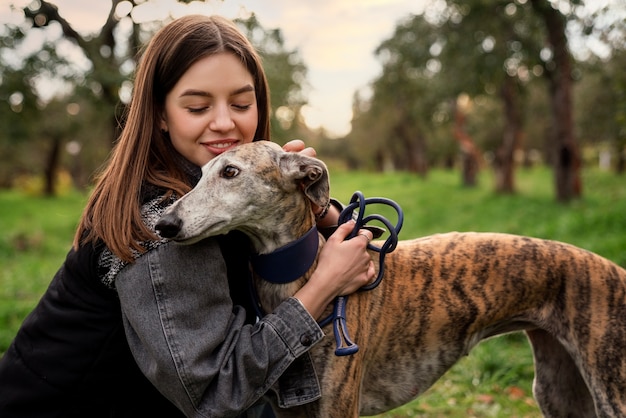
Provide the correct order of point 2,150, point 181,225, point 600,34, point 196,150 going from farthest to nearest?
1. point 2,150
2. point 600,34
3. point 196,150
4. point 181,225

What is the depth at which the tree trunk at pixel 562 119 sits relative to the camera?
40.7 feet

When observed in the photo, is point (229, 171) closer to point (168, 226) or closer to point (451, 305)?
point (168, 226)

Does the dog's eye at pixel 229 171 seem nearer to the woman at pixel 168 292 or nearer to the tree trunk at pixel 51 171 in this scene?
the woman at pixel 168 292

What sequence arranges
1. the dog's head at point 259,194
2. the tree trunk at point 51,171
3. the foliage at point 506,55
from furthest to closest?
1. the tree trunk at point 51,171
2. the foliage at point 506,55
3. the dog's head at point 259,194

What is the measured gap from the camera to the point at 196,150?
239cm

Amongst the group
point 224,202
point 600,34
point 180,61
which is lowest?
point 224,202

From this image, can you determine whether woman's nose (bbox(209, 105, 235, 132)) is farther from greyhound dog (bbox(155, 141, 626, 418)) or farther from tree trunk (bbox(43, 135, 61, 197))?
tree trunk (bbox(43, 135, 61, 197))

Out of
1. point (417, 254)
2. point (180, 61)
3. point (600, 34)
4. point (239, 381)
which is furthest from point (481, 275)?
point (600, 34)

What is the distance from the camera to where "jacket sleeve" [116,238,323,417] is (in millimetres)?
1926

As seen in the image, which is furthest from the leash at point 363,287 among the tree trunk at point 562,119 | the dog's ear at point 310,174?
the tree trunk at point 562,119

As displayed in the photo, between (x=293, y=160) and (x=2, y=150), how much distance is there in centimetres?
3287

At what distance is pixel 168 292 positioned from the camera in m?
1.94

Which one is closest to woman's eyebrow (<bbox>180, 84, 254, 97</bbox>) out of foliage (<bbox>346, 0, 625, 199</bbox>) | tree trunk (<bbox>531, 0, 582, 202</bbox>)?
foliage (<bbox>346, 0, 625, 199</bbox>)

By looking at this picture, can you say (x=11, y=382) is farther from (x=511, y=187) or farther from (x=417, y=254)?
(x=511, y=187)
